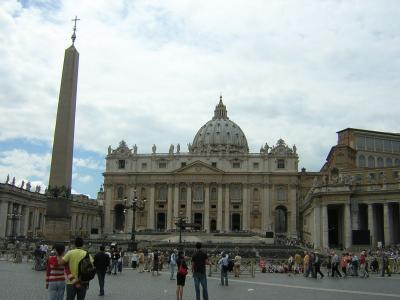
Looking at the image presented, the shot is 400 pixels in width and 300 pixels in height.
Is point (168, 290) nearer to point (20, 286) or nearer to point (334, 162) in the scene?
point (20, 286)

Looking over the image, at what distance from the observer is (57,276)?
9359 mm

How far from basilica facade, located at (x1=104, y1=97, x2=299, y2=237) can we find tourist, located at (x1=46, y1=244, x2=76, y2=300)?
8452cm

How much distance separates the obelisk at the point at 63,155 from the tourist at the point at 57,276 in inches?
666

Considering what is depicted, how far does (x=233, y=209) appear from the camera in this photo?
95.8 metres

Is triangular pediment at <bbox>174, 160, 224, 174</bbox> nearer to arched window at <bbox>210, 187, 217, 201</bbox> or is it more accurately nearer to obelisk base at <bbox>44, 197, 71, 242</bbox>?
arched window at <bbox>210, 187, 217, 201</bbox>

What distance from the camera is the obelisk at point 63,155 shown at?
25938 millimetres

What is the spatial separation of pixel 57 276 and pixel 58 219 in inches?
724

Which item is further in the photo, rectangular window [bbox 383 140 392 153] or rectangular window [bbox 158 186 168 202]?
rectangular window [bbox 158 186 168 202]

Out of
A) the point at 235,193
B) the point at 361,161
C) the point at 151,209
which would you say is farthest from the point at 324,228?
the point at 151,209

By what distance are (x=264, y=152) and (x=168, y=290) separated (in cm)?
8207

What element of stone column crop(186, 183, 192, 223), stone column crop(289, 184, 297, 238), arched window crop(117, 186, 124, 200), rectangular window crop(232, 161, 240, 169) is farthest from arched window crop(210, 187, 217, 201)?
arched window crop(117, 186, 124, 200)

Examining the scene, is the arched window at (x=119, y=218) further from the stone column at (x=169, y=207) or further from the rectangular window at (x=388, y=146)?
the rectangular window at (x=388, y=146)

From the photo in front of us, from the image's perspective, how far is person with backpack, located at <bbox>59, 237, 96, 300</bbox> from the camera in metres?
9.25

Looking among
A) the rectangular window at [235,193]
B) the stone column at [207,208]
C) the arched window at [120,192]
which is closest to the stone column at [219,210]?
the stone column at [207,208]
